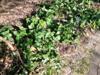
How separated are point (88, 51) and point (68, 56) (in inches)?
17.0

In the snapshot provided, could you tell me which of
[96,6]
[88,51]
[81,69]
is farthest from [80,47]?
[96,6]

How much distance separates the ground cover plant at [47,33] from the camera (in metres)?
Result: 4.20

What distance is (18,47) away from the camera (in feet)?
14.5

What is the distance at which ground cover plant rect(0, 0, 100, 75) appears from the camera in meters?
4.20

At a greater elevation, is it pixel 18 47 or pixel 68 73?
pixel 18 47

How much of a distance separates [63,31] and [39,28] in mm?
456

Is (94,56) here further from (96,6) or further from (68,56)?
(96,6)

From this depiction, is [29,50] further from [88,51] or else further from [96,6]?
[96,6]

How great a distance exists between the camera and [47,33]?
4.76 metres

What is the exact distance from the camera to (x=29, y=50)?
14.2 feet

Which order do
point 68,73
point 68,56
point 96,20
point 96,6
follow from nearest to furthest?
point 68,73 → point 68,56 → point 96,20 → point 96,6

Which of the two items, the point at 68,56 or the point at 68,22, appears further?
the point at 68,22

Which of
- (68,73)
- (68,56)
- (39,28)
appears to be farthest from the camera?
(39,28)

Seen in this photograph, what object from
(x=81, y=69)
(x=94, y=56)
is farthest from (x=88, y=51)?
(x=81, y=69)
